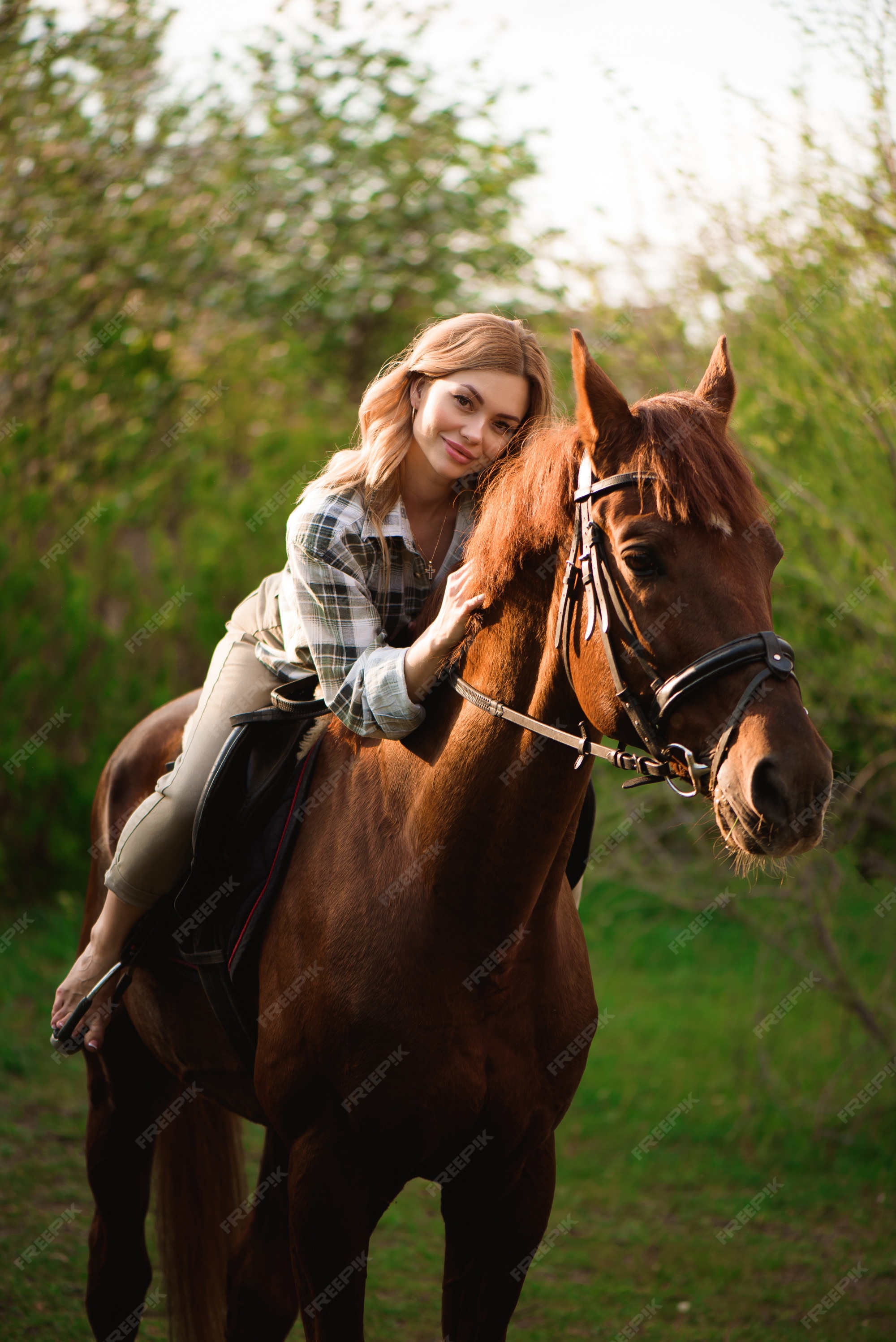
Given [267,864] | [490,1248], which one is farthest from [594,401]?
[490,1248]

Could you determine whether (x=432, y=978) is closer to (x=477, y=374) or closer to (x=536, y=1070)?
(x=536, y=1070)

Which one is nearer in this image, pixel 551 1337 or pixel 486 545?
pixel 486 545

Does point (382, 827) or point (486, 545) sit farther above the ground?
point (486, 545)

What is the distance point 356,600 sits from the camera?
7.83ft

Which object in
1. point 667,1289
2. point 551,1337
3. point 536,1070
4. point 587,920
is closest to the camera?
point 536,1070

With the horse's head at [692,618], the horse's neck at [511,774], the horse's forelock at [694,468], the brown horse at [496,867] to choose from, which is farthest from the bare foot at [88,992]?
the horse's forelock at [694,468]

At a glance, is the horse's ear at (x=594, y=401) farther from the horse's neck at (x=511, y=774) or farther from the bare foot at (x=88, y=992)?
the bare foot at (x=88, y=992)

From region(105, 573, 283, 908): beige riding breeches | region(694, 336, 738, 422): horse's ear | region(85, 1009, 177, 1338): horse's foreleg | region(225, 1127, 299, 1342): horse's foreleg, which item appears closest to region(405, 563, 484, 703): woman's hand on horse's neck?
region(694, 336, 738, 422): horse's ear

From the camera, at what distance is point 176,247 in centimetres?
947

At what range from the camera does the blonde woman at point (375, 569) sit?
2.30 m

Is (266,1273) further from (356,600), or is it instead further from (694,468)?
(694,468)

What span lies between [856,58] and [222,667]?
3460mm

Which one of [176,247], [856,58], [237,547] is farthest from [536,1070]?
[176,247]

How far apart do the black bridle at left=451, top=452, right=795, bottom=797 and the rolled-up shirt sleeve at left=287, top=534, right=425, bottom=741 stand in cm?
28
